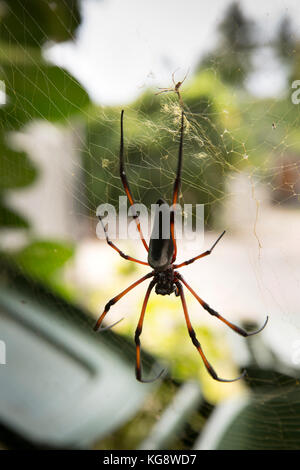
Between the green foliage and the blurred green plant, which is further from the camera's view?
the green foliage

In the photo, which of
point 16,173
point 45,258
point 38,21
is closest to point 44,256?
point 45,258

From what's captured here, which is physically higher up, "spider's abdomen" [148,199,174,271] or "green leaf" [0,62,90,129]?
"green leaf" [0,62,90,129]

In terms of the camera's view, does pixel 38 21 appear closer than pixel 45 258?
Yes

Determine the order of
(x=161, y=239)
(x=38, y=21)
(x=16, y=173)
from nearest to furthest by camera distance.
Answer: (x=38, y=21)
(x=161, y=239)
(x=16, y=173)

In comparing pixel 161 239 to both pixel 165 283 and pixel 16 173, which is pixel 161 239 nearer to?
pixel 165 283

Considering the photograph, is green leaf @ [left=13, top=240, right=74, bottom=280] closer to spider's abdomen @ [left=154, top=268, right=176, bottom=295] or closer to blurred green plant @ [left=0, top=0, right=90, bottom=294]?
blurred green plant @ [left=0, top=0, right=90, bottom=294]

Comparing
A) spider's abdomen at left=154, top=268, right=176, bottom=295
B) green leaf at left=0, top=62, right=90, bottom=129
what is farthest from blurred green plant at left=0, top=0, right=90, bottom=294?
spider's abdomen at left=154, top=268, right=176, bottom=295

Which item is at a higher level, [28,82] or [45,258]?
[28,82]

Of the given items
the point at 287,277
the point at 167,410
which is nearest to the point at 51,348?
the point at 167,410
